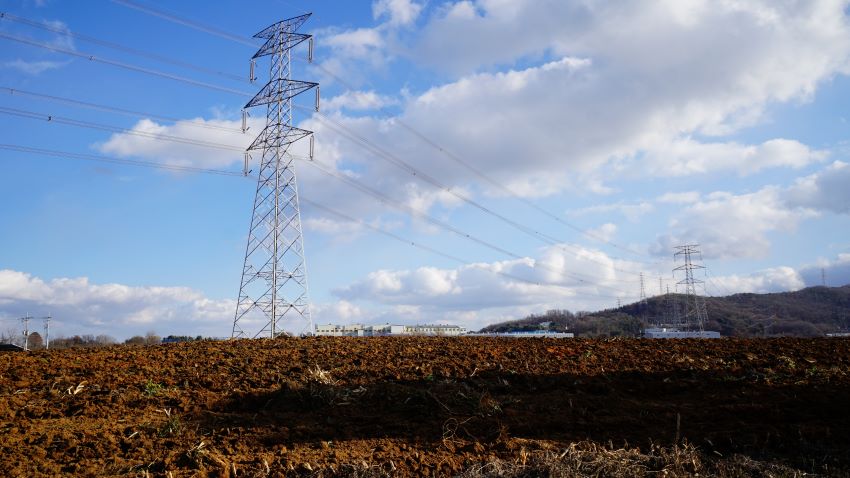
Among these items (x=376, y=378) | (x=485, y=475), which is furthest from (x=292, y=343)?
(x=485, y=475)

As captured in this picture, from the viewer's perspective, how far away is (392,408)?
403 inches

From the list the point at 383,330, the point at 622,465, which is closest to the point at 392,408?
the point at 622,465

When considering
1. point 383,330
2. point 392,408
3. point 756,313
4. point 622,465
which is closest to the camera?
point 622,465

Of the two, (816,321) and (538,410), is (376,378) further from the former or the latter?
(816,321)

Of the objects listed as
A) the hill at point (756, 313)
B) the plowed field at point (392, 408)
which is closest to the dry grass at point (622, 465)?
the plowed field at point (392, 408)

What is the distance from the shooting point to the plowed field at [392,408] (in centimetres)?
815

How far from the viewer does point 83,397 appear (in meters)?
10.5

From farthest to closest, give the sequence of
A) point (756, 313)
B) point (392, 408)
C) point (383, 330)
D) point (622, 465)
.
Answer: point (756, 313)
point (383, 330)
point (392, 408)
point (622, 465)

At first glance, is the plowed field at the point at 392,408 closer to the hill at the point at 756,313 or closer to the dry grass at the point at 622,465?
the dry grass at the point at 622,465

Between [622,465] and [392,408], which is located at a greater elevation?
[392,408]

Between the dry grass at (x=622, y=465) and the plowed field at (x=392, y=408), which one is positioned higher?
the plowed field at (x=392, y=408)

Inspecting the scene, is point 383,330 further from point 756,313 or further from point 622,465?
point 756,313

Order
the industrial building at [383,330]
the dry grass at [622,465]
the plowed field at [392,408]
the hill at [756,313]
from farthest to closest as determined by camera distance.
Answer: the hill at [756,313] → the industrial building at [383,330] → the plowed field at [392,408] → the dry grass at [622,465]

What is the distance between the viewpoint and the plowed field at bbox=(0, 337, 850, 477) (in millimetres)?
8148
